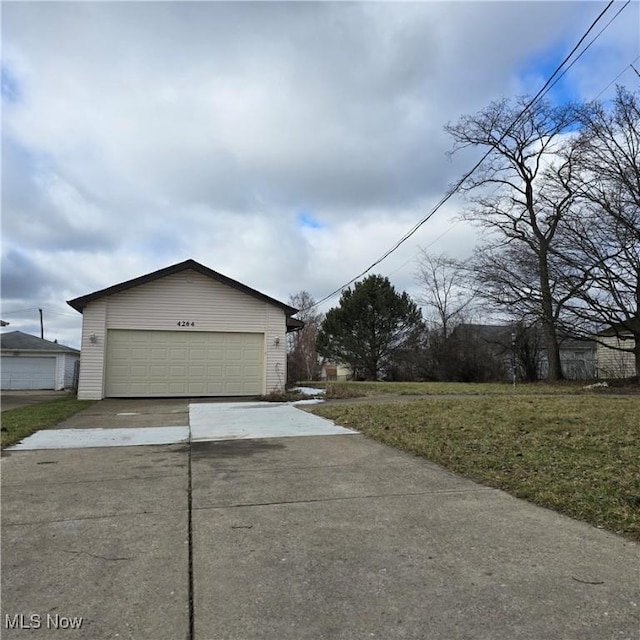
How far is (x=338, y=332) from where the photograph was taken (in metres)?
41.3

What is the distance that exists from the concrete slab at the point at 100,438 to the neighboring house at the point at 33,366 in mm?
22147

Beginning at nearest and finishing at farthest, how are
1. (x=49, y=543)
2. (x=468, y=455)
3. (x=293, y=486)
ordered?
(x=49, y=543), (x=293, y=486), (x=468, y=455)

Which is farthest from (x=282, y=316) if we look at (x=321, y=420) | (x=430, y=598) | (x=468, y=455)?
(x=430, y=598)

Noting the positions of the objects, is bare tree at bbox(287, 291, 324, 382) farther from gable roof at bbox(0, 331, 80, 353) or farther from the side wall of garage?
the side wall of garage

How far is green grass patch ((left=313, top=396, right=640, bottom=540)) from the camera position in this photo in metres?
4.46

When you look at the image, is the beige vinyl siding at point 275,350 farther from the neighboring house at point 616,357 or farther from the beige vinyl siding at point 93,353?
the neighboring house at point 616,357

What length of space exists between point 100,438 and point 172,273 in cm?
976

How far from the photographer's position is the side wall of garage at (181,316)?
16.1 metres

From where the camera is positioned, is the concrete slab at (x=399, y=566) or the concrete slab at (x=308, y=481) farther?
the concrete slab at (x=308, y=481)

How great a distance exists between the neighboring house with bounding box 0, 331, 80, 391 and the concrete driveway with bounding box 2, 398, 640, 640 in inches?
1049

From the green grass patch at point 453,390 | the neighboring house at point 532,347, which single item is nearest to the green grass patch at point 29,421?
the green grass patch at point 453,390

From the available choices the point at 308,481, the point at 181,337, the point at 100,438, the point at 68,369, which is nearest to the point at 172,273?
the point at 181,337

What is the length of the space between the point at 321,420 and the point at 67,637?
313 inches

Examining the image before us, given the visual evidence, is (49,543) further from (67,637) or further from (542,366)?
(542,366)
